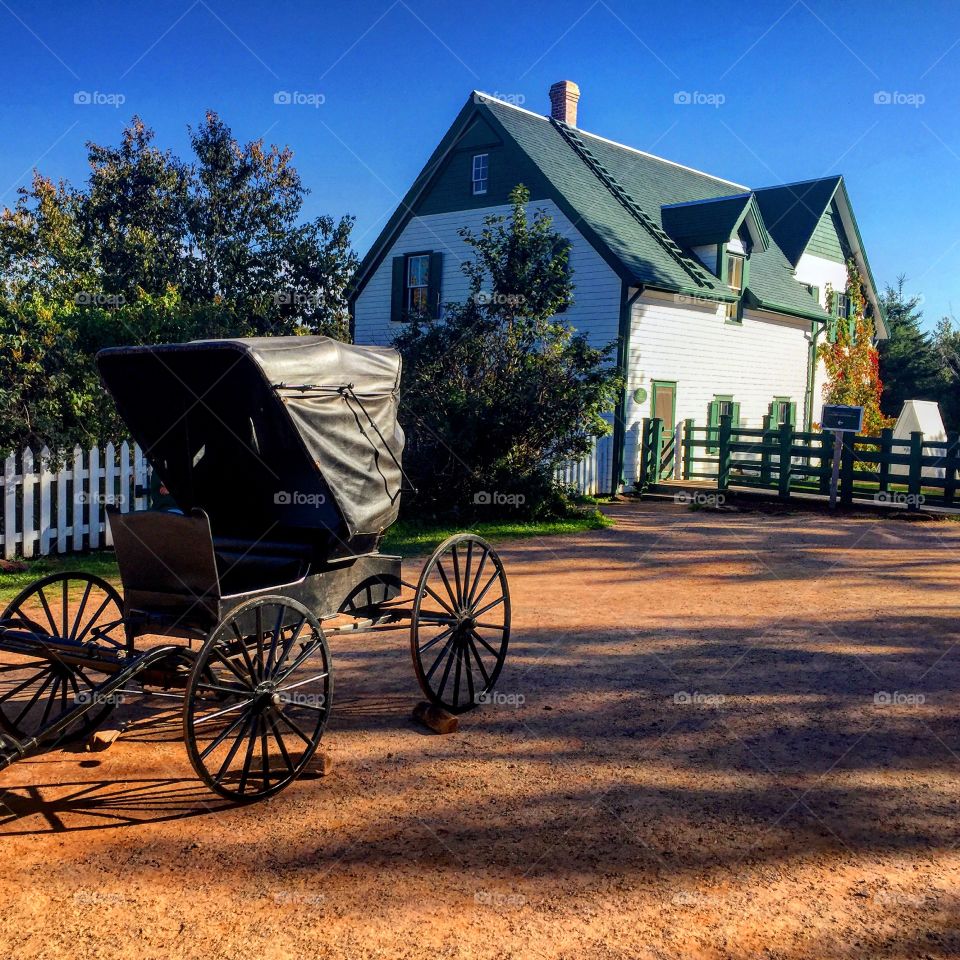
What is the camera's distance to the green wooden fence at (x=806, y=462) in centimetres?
1936

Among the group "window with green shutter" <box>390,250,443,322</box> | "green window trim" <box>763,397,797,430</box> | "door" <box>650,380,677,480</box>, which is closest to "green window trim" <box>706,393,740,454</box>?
"door" <box>650,380,677,480</box>

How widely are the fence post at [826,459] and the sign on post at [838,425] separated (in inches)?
11.8

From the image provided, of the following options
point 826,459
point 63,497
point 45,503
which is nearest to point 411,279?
point 826,459

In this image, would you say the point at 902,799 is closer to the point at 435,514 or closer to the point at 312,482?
the point at 312,482

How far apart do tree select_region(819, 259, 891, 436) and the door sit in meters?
9.76

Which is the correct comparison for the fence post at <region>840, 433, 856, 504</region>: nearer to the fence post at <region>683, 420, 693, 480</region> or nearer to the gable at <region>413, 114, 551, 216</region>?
the fence post at <region>683, 420, 693, 480</region>

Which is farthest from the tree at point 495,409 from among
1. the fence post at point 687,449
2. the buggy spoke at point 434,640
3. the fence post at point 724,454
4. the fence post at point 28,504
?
the buggy spoke at point 434,640

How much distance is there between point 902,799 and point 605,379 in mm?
12552

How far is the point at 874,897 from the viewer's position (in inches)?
165

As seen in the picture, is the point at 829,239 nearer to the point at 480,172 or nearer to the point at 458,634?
the point at 480,172

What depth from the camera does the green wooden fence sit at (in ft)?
63.5

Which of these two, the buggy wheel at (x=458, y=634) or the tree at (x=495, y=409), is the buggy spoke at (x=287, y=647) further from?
the tree at (x=495, y=409)

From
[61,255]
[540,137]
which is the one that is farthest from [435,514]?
[61,255]

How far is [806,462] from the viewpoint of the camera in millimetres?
22734
